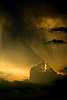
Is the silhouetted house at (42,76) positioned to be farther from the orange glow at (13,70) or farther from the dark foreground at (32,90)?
the orange glow at (13,70)

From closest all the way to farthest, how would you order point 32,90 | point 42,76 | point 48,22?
1. point 32,90
2. point 42,76
3. point 48,22

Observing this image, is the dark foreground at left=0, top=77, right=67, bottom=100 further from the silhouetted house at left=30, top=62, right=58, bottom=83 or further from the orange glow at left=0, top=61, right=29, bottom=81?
the orange glow at left=0, top=61, right=29, bottom=81

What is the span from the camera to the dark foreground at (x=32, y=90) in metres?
6.72

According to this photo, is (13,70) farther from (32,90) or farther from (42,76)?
(32,90)

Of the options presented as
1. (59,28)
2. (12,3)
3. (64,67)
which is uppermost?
(12,3)

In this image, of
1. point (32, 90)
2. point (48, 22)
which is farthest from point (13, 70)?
point (32, 90)

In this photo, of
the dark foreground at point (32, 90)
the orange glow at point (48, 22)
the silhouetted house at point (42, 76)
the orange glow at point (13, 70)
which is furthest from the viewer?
the orange glow at point (48, 22)

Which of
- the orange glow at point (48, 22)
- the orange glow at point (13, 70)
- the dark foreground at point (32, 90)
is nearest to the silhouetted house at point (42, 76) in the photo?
the dark foreground at point (32, 90)

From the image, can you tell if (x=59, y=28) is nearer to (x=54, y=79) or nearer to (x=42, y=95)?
(x=54, y=79)

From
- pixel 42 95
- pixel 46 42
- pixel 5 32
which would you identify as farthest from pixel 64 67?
pixel 42 95

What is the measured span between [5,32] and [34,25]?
115 centimetres

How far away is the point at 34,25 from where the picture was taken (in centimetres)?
1051

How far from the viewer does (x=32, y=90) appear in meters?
7.21

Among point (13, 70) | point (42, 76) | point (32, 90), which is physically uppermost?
point (13, 70)
